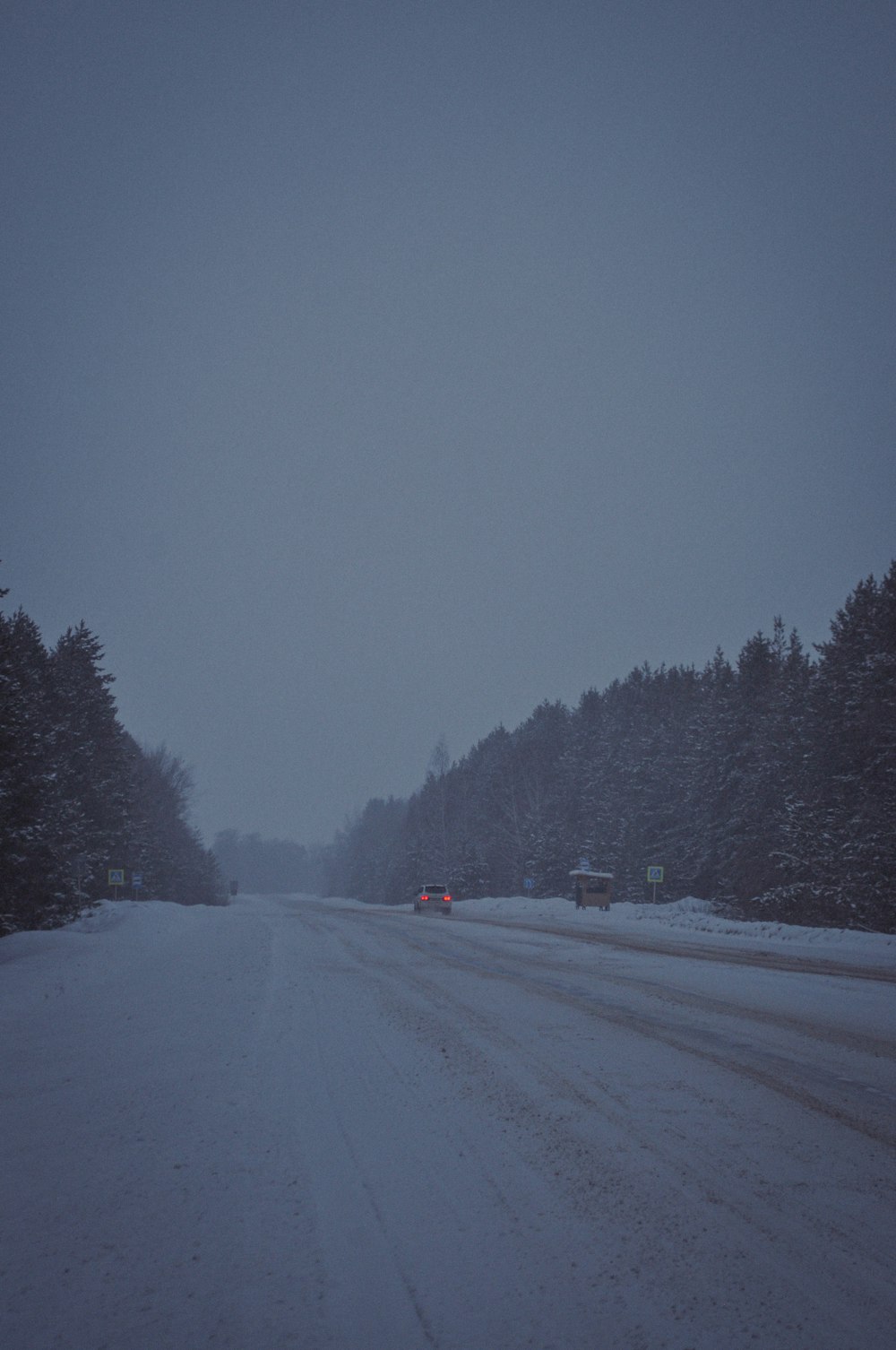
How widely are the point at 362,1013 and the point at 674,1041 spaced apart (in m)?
4.05

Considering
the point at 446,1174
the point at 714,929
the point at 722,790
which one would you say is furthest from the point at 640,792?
the point at 446,1174

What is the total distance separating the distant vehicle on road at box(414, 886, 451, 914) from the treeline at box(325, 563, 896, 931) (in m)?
13.7

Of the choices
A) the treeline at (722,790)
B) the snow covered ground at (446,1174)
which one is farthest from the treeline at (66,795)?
the treeline at (722,790)

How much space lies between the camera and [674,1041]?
778 cm

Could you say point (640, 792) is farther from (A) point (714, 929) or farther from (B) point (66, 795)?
(B) point (66, 795)

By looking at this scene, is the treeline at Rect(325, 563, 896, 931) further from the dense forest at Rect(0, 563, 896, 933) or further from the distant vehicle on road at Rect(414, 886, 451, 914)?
the distant vehicle on road at Rect(414, 886, 451, 914)

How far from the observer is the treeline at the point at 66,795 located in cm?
1891

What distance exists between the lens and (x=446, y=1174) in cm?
436

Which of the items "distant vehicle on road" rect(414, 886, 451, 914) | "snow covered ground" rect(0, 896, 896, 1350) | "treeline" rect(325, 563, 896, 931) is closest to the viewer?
"snow covered ground" rect(0, 896, 896, 1350)

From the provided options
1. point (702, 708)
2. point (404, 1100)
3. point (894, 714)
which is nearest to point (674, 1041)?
point (404, 1100)

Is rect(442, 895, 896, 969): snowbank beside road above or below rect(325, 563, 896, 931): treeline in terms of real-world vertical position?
below

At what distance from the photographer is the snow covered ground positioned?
2973mm

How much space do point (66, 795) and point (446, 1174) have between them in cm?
3310

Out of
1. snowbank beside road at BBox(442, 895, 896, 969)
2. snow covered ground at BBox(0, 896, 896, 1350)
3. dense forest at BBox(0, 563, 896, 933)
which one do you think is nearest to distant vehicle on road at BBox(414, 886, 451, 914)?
snowbank beside road at BBox(442, 895, 896, 969)
